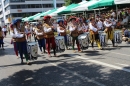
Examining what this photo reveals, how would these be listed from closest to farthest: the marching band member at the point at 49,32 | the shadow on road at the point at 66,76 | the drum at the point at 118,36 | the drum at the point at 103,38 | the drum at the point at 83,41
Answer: the shadow on road at the point at 66,76, the marching band member at the point at 49,32, the drum at the point at 83,41, the drum at the point at 103,38, the drum at the point at 118,36

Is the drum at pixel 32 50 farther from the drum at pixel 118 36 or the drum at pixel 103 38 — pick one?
the drum at pixel 118 36

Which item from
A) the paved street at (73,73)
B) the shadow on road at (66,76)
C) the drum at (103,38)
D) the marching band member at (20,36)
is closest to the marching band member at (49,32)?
the paved street at (73,73)

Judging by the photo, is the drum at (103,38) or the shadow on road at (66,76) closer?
the shadow on road at (66,76)

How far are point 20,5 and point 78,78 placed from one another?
81401 mm

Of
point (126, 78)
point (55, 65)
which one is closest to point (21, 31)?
point (55, 65)

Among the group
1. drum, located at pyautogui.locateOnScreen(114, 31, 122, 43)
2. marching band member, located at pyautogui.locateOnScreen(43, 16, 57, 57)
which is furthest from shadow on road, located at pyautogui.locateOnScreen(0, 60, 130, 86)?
drum, located at pyautogui.locateOnScreen(114, 31, 122, 43)

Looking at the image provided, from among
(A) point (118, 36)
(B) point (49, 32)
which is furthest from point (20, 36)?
(A) point (118, 36)

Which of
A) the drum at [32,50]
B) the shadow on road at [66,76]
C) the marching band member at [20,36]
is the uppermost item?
the marching band member at [20,36]

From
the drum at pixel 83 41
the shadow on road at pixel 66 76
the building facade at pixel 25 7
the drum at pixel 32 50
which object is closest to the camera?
the shadow on road at pixel 66 76

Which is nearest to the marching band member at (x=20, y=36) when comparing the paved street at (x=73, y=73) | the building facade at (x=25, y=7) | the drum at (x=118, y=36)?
the paved street at (x=73, y=73)

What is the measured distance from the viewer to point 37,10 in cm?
8650

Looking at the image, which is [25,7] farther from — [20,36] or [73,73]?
[73,73]

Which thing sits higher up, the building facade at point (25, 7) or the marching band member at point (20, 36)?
the building facade at point (25, 7)

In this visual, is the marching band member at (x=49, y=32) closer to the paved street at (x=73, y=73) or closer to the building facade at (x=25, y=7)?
the paved street at (x=73, y=73)
